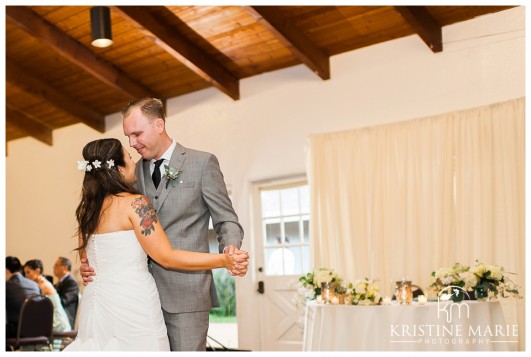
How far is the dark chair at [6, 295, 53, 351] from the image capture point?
6.83 metres

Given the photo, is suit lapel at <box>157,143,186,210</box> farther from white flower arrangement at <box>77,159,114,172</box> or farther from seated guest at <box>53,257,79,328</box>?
seated guest at <box>53,257,79,328</box>

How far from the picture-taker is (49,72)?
9594 mm

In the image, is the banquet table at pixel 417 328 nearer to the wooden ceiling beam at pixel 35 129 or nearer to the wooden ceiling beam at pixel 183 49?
the wooden ceiling beam at pixel 183 49

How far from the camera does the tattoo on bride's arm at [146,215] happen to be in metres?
2.77

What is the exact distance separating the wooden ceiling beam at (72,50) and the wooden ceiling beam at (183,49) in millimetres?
1100

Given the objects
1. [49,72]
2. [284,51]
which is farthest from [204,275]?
[49,72]

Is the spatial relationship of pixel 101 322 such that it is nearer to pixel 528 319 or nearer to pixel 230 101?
pixel 528 319

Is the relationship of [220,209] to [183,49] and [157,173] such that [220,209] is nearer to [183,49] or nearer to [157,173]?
[157,173]

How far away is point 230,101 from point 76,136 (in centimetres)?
267

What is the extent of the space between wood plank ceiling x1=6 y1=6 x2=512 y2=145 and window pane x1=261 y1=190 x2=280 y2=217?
1.20 metres

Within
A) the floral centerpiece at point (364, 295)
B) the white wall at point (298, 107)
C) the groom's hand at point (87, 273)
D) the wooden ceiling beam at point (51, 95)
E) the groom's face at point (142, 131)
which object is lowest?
the floral centerpiece at point (364, 295)

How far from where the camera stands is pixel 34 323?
6.94 meters

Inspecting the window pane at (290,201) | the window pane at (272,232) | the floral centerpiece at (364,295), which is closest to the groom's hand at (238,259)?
the floral centerpiece at (364,295)

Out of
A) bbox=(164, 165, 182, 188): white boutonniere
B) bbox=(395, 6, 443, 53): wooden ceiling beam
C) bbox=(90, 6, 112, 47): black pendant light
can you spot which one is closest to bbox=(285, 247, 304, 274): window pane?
bbox=(395, 6, 443, 53): wooden ceiling beam
